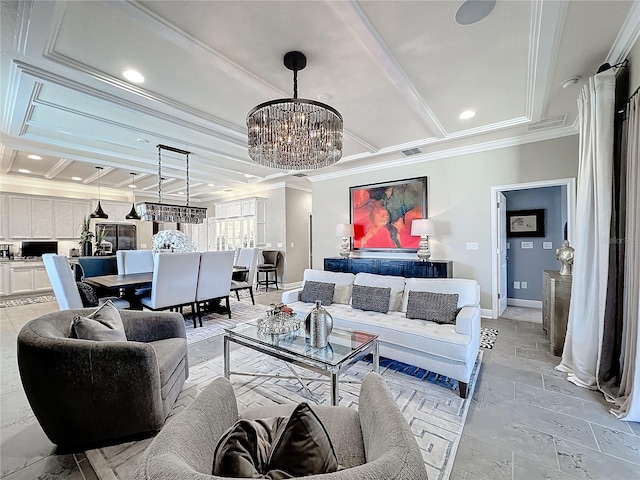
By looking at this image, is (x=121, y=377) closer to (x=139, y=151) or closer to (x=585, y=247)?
(x=585, y=247)

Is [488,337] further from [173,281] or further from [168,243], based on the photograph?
[168,243]

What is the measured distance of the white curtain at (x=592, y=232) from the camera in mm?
2352

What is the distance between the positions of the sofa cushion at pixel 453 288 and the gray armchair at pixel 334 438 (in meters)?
2.01

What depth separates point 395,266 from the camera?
4852 mm

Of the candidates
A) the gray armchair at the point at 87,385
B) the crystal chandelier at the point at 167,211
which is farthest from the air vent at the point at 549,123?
the crystal chandelier at the point at 167,211

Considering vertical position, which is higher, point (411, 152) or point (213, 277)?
point (411, 152)

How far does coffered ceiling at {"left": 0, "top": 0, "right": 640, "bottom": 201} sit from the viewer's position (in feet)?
6.22

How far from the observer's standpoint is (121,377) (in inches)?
66.2

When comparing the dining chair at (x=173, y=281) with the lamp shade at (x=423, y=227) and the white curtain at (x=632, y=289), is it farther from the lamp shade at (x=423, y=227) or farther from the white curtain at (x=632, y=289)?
the white curtain at (x=632, y=289)

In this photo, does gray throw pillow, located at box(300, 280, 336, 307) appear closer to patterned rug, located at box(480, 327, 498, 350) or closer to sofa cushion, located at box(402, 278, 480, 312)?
sofa cushion, located at box(402, 278, 480, 312)

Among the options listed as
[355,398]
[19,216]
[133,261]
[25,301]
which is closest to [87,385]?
[355,398]

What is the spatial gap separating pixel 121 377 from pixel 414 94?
345cm

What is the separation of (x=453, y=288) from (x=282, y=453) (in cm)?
263

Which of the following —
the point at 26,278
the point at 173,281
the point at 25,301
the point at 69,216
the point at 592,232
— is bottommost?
the point at 25,301
